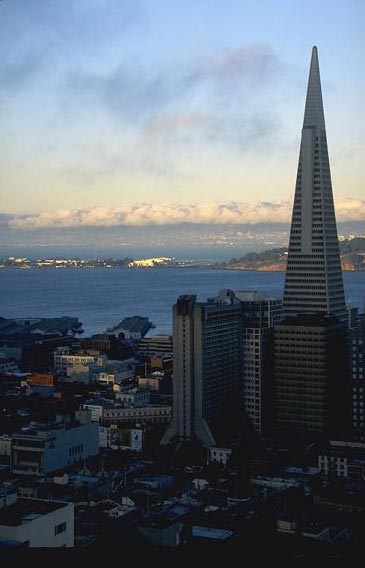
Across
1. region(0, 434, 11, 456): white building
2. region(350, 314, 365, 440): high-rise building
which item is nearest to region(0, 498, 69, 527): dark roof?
region(0, 434, 11, 456): white building

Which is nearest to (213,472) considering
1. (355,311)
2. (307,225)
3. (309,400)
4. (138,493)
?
(138,493)

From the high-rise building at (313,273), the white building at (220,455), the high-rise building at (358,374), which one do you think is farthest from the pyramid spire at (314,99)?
the white building at (220,455)

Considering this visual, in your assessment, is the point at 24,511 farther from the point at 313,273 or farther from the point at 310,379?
the point at 313,273

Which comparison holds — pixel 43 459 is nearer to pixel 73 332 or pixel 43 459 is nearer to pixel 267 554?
pixel 267 554

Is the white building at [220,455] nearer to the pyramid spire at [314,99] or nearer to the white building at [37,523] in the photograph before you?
the white building at [37,523]

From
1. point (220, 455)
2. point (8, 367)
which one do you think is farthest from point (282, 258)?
point (220, 455)

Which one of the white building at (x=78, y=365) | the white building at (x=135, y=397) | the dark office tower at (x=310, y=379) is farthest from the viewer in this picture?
the white building at (x=78, y=365)

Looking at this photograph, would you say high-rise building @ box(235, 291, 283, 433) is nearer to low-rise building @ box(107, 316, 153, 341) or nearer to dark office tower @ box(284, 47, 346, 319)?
dark office tower @ box(284, 47, 346, 319)
